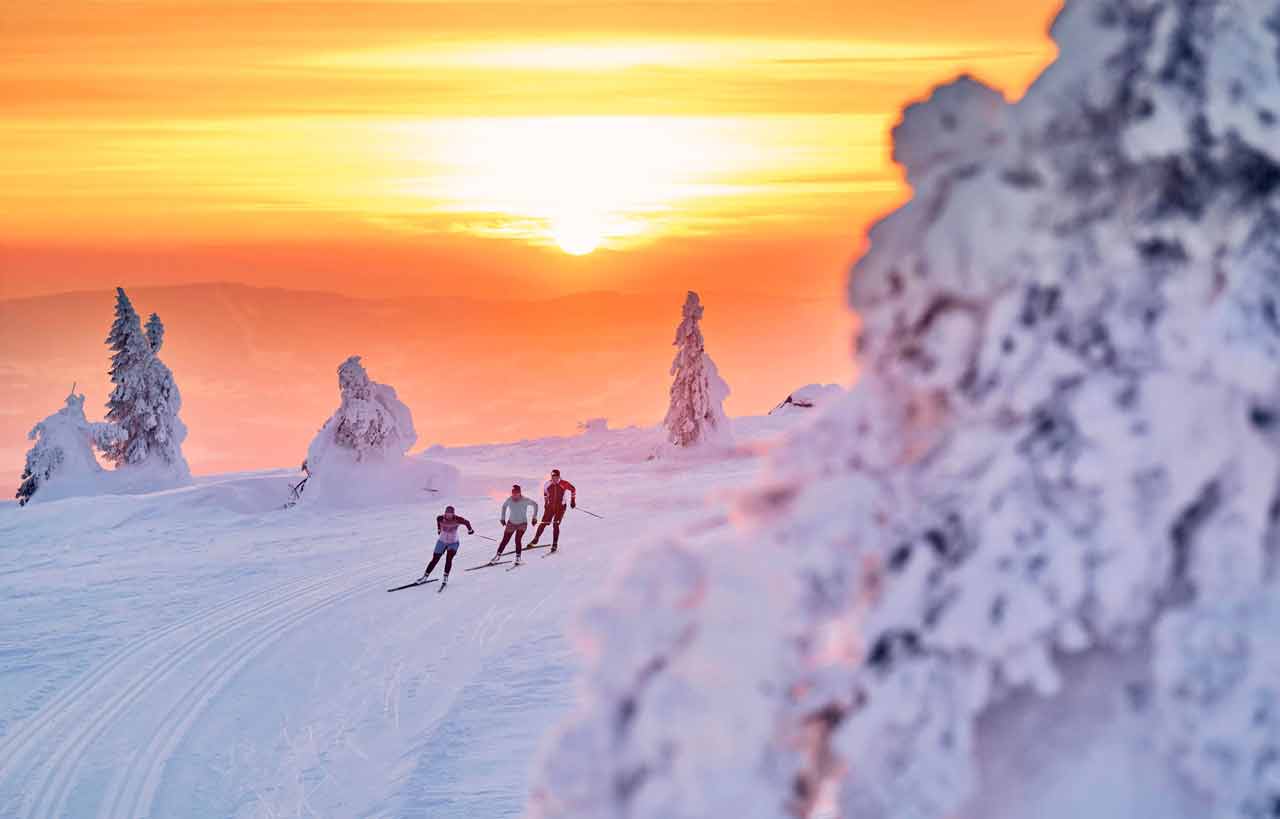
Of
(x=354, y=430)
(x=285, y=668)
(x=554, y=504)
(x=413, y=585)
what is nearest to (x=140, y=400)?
(x=354, y=430)

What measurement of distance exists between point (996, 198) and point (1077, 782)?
202 centimetres

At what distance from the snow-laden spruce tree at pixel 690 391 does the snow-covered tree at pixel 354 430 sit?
14.3 meters

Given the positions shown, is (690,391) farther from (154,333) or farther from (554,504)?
(154,333)

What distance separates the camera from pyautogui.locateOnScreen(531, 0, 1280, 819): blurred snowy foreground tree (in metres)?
3.31

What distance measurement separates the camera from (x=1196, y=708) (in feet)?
11.1

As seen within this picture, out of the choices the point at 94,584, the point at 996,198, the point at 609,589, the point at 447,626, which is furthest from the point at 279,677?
the point at 996,198

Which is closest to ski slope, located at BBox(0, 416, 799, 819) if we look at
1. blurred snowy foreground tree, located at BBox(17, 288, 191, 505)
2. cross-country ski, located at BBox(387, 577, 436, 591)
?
cross-country ski, located at BBox(387, 577, 436, 591)

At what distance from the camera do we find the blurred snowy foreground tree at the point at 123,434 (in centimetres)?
4531

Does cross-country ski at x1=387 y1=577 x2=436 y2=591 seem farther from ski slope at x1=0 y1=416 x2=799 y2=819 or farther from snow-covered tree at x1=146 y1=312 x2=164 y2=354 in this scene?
snow-covered tree at x1=146 y1=312 x2=164 y2=354

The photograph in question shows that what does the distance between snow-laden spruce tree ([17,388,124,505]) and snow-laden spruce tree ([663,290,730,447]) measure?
82.5 ft

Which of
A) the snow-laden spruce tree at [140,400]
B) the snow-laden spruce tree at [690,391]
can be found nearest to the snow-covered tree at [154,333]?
the snow-laden spruce tree at [140,400]

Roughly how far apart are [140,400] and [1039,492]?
50410 millimetres

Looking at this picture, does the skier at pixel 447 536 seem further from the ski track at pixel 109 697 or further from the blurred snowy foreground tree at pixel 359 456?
the blurred snowy foreground tree at pixel 359 456

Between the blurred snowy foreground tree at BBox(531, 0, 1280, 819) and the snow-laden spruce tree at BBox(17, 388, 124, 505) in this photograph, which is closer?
the blurred snowy foreground tree at BBox(531, 0, 1280, 819)
